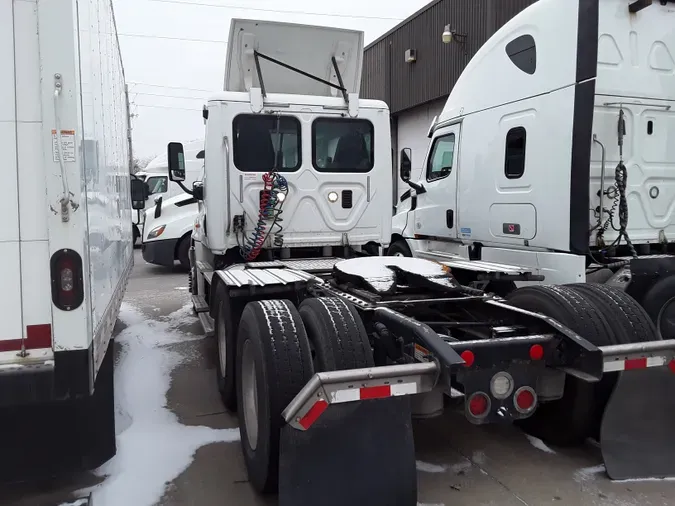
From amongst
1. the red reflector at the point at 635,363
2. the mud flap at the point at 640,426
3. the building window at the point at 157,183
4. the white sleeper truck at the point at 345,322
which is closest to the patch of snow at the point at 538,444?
the white sleeper truck at the point at 345,322

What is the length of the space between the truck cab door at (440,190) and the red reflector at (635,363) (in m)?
4.32

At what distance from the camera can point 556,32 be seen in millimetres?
5543

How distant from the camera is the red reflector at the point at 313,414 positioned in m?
2.63

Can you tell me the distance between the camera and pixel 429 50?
16.3 meters

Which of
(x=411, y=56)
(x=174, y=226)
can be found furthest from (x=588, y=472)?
(x=411, y=56)

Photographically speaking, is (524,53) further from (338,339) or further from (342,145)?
(338,339)

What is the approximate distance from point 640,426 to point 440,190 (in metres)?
4.62

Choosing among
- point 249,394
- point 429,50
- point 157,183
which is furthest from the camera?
point 157,183

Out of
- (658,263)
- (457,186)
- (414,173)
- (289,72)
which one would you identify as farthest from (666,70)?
(414,173)

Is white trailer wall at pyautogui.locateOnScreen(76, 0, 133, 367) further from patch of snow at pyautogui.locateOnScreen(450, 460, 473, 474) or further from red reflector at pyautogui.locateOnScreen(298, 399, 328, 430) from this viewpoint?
patch of snow at pyautogui.locateOnScreen(450, 460, 473, 474)

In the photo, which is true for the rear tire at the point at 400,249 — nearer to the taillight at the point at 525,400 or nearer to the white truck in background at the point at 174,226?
the taillight at the point at 525,400

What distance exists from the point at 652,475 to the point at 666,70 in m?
4.19

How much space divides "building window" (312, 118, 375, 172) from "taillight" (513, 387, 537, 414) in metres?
3.76

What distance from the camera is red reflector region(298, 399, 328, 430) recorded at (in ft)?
8.63
